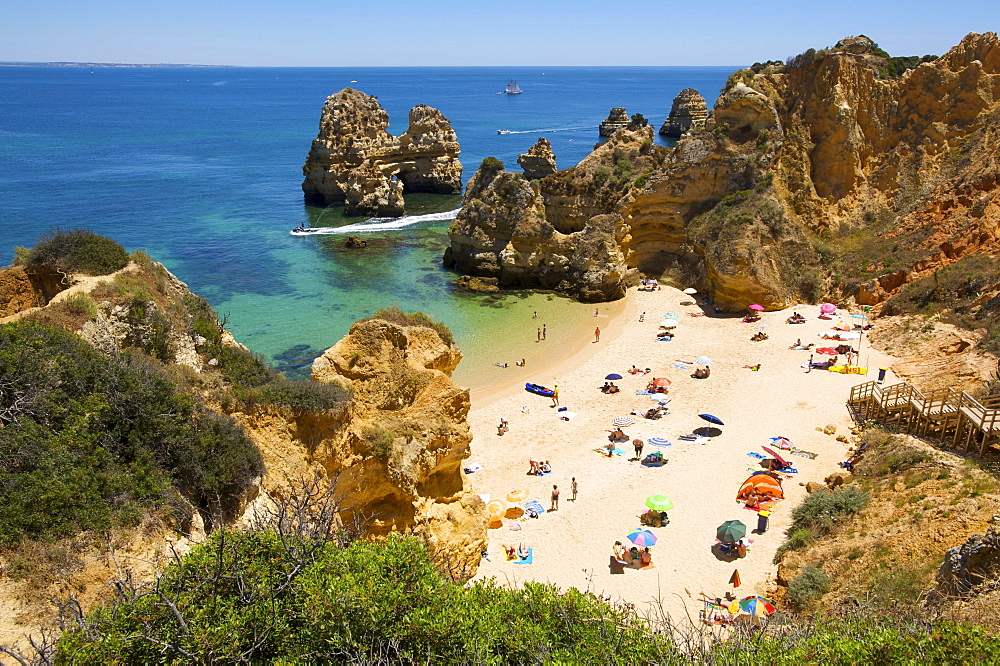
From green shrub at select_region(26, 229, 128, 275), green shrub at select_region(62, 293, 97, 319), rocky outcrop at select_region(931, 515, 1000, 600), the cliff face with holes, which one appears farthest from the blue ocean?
rocky outcrop at select_region(931, 515, 1000, 600)

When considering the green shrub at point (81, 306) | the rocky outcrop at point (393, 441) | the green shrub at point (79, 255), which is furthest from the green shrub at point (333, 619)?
the green shrub at point (79, 255)

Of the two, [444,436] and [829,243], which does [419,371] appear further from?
[829,243]

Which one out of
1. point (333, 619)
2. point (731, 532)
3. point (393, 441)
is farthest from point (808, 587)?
point (333, 619)

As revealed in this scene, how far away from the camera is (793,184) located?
124ft

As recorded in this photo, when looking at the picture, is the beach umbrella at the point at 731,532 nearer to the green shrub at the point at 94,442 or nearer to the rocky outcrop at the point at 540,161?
the green shrub at the point at 94,442

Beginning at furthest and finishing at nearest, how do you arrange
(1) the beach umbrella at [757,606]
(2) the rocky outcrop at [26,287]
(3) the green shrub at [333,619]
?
(2) the rocky outcrop at [26,287] → (1) the beach umbrella at [757,606] → (3) the green shrub at [333,619]

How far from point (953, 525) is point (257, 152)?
306 feet

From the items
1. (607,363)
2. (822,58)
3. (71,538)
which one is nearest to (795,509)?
(607,363)

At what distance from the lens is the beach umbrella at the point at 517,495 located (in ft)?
63.3

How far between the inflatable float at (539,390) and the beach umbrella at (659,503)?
9.48 meters

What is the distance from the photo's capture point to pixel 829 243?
36531 millimetres

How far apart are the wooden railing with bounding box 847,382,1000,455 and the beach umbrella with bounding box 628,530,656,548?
8498 mm

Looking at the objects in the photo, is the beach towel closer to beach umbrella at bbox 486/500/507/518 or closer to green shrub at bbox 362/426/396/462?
beach umbrella at bbox 486/500/507/518

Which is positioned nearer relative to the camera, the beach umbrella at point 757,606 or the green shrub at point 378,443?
the green shrub at point 378,443
